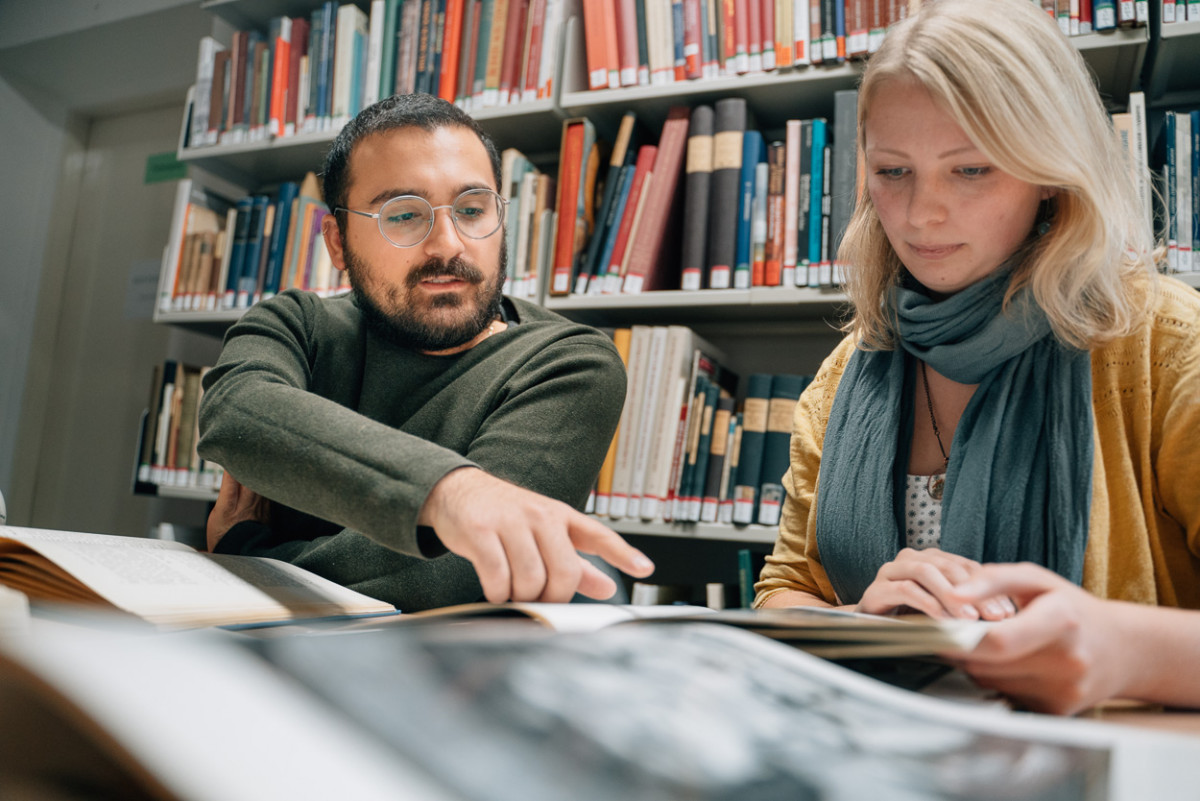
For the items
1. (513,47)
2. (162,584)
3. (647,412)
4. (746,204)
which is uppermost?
(513,47)

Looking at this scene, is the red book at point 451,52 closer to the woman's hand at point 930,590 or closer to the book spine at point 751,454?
the book spine at point 751,454

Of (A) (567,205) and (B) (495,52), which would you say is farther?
(B) (495,52)

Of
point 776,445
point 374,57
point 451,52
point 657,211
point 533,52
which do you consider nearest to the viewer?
point 776,445

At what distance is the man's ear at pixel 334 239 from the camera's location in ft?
4.11

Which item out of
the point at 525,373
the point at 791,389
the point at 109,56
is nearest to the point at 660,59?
the point at 791,389

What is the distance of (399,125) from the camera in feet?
3.71

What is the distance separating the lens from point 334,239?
1280 mm

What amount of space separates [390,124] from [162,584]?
75 cm

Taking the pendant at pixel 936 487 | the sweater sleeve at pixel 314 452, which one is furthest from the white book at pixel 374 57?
the pendant at pixel 936 487

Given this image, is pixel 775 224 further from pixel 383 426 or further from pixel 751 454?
pixel 383 426

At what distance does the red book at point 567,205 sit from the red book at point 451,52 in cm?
37

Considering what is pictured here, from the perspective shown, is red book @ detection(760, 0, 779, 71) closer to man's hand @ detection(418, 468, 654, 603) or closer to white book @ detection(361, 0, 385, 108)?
white book @ detection(361, 0, 385, 108)

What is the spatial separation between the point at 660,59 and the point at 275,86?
1.07 meters

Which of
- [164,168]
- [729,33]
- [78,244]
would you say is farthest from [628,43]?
[78,244]
